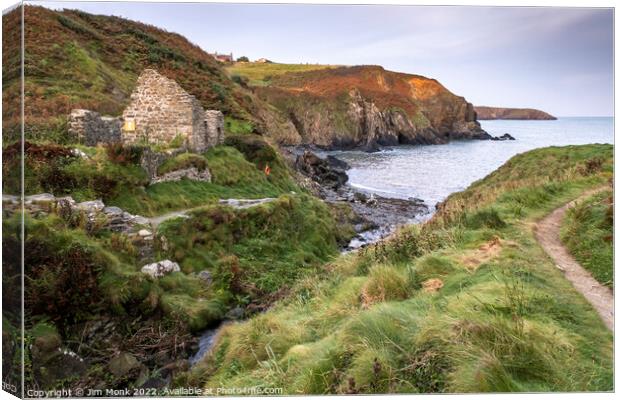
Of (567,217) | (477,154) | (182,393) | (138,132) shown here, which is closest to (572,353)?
(182,393)

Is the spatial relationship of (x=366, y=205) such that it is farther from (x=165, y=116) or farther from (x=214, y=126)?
(x=165, y=116)

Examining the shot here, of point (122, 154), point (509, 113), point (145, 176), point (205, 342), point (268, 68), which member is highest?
point (268, 68)

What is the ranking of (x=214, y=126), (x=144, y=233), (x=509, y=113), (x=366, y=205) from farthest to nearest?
(x=214, y=126) → (x=366, y=205) → (x=144, y=233) → (x=509, y=113)

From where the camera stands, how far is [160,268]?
8.12 m

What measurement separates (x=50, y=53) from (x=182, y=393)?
573 inches

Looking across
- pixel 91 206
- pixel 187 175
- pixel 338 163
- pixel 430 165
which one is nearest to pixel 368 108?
pixel 338 163

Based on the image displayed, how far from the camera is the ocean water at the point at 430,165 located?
9.95 meters

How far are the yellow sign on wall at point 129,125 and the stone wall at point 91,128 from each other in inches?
9.1

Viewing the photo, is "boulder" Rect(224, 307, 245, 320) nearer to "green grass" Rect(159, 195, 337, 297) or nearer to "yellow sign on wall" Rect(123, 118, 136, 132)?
"green grass" Rect(159, 195, 337, 297)

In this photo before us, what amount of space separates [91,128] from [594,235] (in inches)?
437

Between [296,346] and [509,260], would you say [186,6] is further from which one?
[509,260]

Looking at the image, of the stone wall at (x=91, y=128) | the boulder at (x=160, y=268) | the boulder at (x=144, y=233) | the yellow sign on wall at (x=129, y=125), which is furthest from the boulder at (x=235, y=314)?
the yellow sign on wall at (x=129, y=125)

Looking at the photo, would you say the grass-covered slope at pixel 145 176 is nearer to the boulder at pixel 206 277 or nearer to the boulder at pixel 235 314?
the boulder at pixel 206 277

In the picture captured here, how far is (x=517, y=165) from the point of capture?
12.8 m
